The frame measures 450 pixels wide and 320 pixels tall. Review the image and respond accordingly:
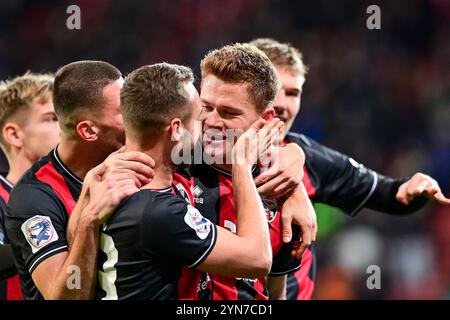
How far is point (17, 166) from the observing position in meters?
3.89

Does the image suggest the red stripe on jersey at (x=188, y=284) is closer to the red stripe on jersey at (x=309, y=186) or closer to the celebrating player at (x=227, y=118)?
the celebrating player at (x=227, y=118)

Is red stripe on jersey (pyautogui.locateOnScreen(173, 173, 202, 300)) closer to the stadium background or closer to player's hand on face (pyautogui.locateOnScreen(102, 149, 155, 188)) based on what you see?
player's hand on face (pyautogui.locateOnScreen(102, 149, 155, 188))

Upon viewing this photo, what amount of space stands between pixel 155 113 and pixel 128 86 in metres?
→ 0.15

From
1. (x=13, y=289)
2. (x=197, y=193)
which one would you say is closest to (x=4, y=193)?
(x=13, y=289)

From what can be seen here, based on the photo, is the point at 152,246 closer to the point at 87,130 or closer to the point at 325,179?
the point at 87,130

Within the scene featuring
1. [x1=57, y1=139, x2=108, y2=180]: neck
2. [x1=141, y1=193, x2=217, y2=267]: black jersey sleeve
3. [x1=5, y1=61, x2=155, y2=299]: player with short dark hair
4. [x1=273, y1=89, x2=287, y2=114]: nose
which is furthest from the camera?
[x1=273, y1=89, x2=287, y2=114]: nose

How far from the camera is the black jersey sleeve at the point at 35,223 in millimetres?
2781

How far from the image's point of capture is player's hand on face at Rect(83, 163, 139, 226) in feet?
8.34

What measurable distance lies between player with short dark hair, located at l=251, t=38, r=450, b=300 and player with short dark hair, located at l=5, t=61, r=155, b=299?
1130 millimetres

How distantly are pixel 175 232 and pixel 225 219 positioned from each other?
51cm

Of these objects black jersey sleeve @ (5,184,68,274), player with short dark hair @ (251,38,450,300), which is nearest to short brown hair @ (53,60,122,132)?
black jersey sleeve @ (5,184,68,274)

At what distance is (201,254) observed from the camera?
2521 millimetres

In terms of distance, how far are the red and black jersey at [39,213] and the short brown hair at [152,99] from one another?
1.63 feet

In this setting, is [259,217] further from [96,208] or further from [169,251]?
[96,208]
